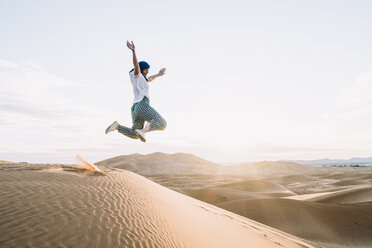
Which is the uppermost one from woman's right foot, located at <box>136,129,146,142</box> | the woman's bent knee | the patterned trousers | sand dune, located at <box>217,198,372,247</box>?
the patterned trousers

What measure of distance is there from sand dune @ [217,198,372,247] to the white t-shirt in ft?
9.59

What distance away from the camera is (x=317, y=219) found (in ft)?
15.9

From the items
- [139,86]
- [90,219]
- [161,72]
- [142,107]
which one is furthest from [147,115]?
[90,219]

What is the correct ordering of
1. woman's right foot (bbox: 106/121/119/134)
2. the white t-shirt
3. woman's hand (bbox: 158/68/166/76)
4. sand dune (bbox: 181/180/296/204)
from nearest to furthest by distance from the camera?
the white t-shirt, woman's right foot (bbox: 106/121/119/134), woman's hand (bbox: 158/68/166/76), sand dune (bbox: 181/180/296/204)

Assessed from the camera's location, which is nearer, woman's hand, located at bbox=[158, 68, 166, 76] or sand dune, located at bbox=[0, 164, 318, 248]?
sand dune, located at bbox=[0, 164, 318, 248]

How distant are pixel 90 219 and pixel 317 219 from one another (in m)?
4.43

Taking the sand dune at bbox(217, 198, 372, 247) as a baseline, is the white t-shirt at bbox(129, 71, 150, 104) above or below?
above

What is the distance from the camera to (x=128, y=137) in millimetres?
6039

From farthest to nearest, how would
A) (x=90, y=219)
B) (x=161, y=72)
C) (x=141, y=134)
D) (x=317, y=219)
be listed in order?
1. (x=161, y=72)
2. (x=141, y=134)
3. (x=317, y=219)
4. (x=90, y=219)

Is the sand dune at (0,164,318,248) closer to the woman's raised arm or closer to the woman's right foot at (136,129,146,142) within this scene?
the woman's right foot at (136,129,146,142)

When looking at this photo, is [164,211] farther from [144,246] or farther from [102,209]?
[144,246]

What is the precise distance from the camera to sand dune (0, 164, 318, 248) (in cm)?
152

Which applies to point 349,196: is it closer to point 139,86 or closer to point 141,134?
point 141,134

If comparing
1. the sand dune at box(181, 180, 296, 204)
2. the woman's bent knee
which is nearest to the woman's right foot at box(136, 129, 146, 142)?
the woman's bent knee
